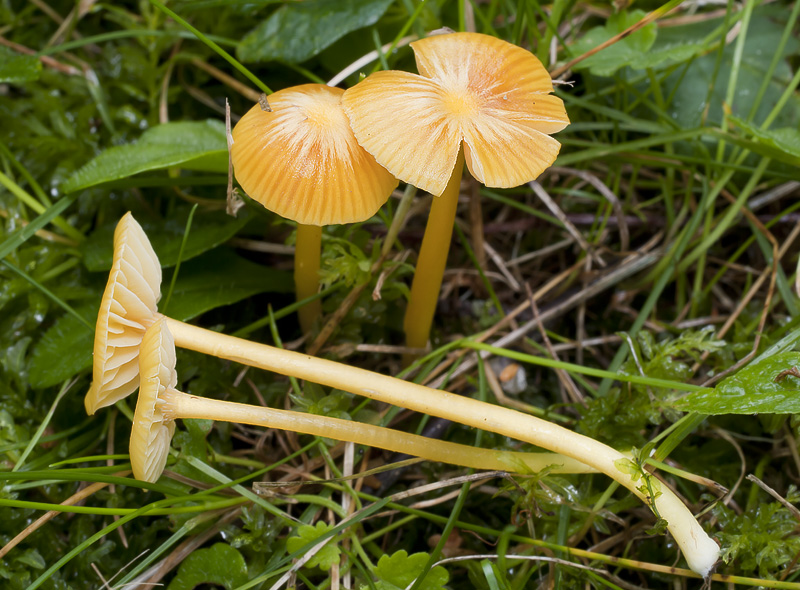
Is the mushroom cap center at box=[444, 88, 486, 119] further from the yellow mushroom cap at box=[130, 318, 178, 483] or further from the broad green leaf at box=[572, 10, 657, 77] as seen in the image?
the yellow mushroom cap at box=[130, 318, 178, 483]

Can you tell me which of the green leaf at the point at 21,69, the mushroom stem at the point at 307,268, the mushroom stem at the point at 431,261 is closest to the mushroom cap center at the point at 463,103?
the mushroom stem at the point at 431,261

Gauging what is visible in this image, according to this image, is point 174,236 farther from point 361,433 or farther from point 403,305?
point 361,433

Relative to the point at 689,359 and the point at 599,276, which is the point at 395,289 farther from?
the point at 689,359

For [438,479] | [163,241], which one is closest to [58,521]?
[163,241]

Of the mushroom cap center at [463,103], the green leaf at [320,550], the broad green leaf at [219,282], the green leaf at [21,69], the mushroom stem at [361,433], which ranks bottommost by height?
the green leaf at [320,550]

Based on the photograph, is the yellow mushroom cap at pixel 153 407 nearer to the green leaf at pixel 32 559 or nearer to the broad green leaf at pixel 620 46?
the green leaf at pixel 32 559

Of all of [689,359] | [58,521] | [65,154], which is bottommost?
[58,521]

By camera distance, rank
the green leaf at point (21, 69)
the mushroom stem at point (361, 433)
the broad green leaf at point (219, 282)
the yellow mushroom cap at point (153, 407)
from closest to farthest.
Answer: the yellow mushroom cap at point (153, 407) → the mushroom stem at point (361, 433) → the broad green leaf at point (219, 282) → the green leaf at point (21, 69)
